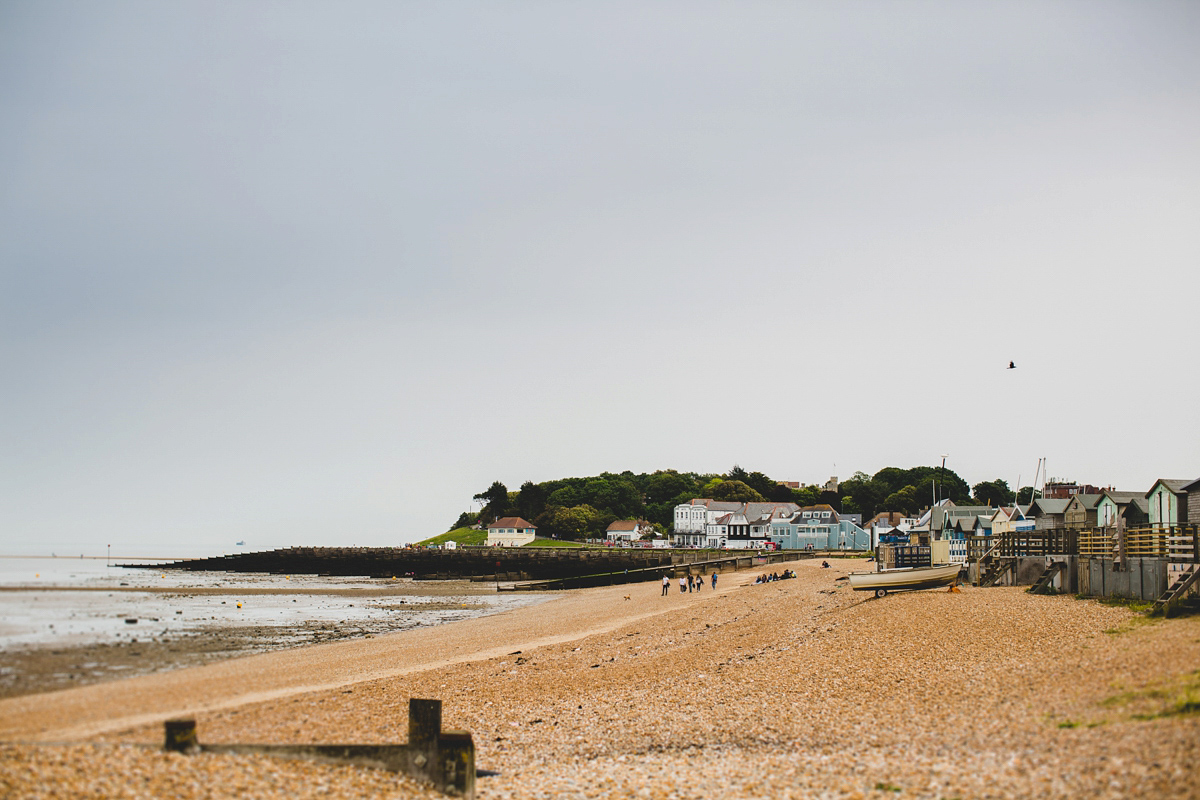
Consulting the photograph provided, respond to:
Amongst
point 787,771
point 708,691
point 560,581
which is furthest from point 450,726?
point 560,581

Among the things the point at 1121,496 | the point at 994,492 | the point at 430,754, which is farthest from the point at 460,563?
the point at 994,492

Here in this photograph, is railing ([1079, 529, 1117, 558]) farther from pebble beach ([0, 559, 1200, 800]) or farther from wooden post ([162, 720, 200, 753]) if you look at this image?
wooden post ([162, 720, 200, 753])

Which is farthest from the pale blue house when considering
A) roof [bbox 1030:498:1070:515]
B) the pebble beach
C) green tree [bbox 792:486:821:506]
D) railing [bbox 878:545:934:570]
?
the pebble beach

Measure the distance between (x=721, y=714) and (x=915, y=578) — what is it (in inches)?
728

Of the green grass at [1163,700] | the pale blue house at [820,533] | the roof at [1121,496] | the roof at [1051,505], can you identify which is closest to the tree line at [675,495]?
the pale blue house at [820,533]

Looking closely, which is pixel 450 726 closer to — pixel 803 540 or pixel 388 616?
pixel 388 616

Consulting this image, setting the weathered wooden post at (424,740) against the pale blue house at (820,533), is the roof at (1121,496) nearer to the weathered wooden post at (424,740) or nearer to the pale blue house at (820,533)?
the weathered wooden post at (424,740)

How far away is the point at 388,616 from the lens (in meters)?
33.5

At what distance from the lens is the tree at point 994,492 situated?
14359cm

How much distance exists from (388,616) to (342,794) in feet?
88.4

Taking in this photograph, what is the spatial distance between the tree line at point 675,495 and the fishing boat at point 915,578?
106 m

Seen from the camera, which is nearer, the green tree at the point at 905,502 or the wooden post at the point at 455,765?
the wooden post at the point at 455,765

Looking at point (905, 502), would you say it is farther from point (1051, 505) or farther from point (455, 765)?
point (455, 765)

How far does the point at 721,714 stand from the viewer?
12.8m
